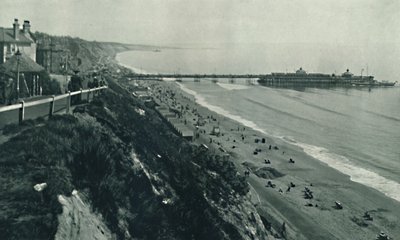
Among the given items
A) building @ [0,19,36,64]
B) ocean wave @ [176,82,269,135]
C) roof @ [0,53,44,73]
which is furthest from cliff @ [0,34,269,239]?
ocean wave @ [176,82,269,135]

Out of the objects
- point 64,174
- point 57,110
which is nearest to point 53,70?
point 57,110

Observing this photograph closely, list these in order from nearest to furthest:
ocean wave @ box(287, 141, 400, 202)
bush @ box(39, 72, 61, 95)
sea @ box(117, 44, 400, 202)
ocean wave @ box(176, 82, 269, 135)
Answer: bush @ box(39, 72, 61, 95) → ocean wave @ box(287, 141, 400, 202) → sea @ box(117, 44, 400, 202) → ocean wave @ box(176, 82, 269, 135)

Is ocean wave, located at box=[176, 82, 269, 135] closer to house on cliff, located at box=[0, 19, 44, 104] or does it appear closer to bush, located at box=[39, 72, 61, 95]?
house on cliff, located at box=[0, 19, 44, 104]

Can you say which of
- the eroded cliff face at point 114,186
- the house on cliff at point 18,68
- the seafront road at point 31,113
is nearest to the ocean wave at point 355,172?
the eroded cliff face at point 114,186

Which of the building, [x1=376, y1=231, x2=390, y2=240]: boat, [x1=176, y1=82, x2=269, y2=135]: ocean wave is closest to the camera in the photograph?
[x1=376, y1=231, x2=390, y2=240]: boat

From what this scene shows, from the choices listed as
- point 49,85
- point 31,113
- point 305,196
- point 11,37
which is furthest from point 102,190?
point 11,37

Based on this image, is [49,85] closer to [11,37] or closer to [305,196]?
[305,196]

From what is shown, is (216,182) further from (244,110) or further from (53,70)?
(244,110)
